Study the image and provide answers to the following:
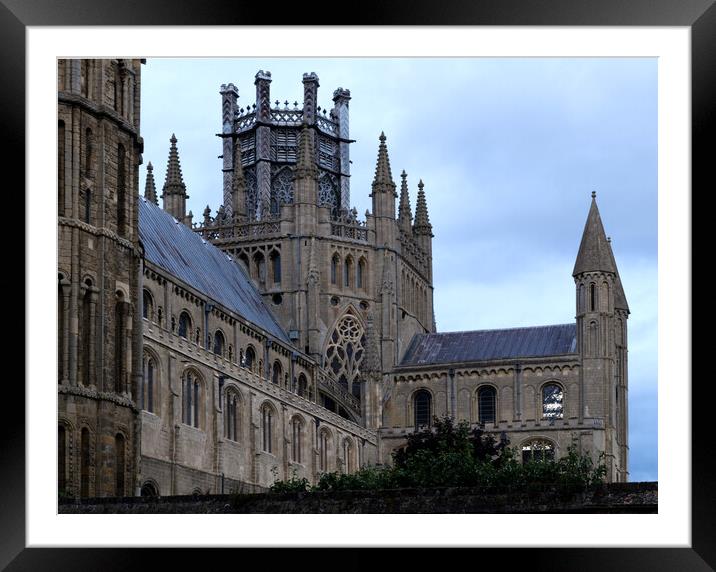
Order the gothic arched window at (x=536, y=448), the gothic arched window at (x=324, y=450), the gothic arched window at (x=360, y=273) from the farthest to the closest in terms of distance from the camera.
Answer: the gothic arched window at (x=360, y=273) → the gothic arched window at (x=536, y=448) → the gothic arched window at (x=324, y=450)

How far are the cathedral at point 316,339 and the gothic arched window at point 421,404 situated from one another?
0.13 meters

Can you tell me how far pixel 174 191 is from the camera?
9800 centimetres

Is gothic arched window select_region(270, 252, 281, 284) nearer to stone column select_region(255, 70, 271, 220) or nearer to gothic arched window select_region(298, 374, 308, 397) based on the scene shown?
gothic arched window select_region(298, 374, 308, 397)

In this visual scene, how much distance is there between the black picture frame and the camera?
57.7 feet

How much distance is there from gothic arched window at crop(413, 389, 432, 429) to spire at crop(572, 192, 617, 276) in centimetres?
1199

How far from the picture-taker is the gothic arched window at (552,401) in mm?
91938

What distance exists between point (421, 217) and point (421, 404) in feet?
58.3

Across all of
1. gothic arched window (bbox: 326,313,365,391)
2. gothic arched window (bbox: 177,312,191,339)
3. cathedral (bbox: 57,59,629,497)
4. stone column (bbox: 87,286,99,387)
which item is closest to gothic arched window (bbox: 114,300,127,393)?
stone column (bbox: 87,286,99,387)

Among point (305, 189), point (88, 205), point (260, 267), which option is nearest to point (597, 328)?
point (305, 189)

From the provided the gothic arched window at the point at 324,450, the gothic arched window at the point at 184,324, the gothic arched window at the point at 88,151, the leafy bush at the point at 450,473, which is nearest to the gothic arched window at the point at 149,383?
the leafy bush at the point at 450,473

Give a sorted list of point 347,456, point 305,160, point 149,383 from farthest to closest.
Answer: point 305,160, point 347,456, point 149,383

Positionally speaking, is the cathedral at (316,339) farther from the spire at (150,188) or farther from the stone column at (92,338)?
the stone column at (92,338)
